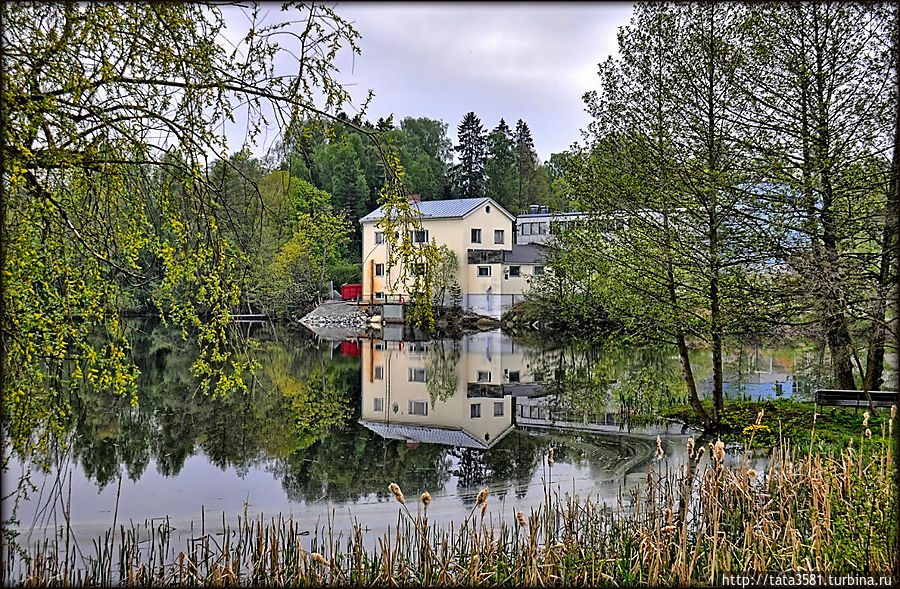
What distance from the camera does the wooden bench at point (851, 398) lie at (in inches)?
407

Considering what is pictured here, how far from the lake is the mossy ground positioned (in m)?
0.66

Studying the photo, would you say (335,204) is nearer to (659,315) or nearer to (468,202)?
(468,202)

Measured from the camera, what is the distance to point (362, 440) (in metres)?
Answer: 12.2

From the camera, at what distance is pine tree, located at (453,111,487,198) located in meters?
46.2

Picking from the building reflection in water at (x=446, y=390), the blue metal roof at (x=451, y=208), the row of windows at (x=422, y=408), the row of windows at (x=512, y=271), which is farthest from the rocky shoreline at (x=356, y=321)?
the row of windows at (x=422, y=408)

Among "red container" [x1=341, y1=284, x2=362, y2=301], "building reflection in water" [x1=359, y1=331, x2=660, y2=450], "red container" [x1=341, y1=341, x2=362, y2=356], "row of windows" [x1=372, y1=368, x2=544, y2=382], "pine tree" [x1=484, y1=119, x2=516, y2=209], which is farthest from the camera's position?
"pine tree" [x1=484, y1=119, x2=516, y2=209]

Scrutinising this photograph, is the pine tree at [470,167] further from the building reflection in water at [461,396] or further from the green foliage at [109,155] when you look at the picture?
the green foliage at [109,155]

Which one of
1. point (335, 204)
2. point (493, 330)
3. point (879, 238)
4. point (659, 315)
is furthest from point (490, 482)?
point (335, 204)

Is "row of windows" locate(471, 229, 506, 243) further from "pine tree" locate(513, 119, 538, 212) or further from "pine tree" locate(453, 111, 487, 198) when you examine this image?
"pine tree" locate(513, 119, 538, 212)

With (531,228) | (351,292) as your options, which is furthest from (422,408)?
(531,228)

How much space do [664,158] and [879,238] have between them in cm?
291

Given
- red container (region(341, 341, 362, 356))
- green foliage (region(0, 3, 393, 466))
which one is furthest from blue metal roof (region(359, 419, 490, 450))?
red container (region(341, 341, 362, 356))

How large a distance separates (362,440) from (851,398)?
7155 mm

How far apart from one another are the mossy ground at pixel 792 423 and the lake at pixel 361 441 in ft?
2.16
